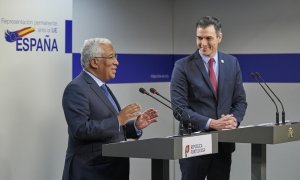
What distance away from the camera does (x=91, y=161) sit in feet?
14.3

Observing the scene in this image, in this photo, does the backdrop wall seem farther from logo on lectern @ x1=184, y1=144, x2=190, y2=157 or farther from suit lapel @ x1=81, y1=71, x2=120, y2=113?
logo on lectern @ x1=184, y1=144, x2=190, y2=157

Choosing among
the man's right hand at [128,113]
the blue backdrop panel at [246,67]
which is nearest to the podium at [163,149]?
the man's right hand at [128,113]

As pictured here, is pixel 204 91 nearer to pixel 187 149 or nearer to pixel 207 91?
pixel 207 91

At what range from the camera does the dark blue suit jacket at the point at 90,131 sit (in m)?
4.25

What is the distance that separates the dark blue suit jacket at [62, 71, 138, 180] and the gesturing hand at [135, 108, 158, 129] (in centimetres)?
14

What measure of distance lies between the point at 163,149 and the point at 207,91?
1.50m

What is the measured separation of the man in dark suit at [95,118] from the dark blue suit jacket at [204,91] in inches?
27.4

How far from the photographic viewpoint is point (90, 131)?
4.20 meters

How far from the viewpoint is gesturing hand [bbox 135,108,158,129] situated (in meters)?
4.32

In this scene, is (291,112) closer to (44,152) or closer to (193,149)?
(44,152)

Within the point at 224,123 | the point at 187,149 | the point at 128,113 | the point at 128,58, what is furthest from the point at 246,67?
the point at 187,149

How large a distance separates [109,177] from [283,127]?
122cm

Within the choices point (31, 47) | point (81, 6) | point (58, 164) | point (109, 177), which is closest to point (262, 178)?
point (109, 177)

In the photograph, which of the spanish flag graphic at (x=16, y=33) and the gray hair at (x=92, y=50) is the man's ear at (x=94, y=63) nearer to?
the gray hair at (x=92, y=50)
